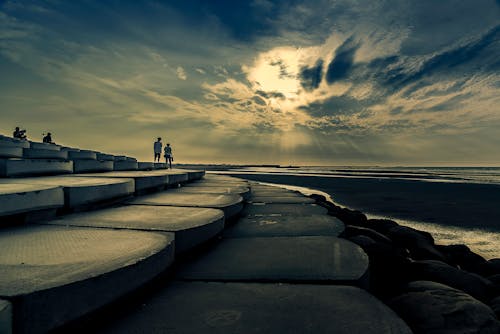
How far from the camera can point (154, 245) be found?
1.55 m

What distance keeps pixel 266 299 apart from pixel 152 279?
578 mm

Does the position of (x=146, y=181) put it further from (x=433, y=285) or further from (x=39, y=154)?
(x=433, y=285)

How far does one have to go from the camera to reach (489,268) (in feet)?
10.1

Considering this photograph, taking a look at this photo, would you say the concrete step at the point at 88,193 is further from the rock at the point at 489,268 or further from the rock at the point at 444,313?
the rock at the point at 489,268

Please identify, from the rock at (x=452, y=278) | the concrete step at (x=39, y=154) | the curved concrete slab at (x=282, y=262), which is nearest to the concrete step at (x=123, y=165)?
the concrete step at (x=39, y=154)

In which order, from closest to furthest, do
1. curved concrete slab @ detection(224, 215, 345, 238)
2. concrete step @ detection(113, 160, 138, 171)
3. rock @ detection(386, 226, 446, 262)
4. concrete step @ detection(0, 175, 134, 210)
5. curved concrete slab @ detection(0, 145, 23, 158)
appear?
concrete step @ detection(0, 175, 134, 210) → curved concrete slab @ detection(224, 215, 345, 238) → rock @ detection(386, 226, 446, 262) → curved concrete slab @ detection(0, 145, 23, 158) → concrete step @ detection(113, 160, 138, 171)

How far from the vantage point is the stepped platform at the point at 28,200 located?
1.81m

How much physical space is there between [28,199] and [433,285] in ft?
9.32

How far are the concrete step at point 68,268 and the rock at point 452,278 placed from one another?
2.03m

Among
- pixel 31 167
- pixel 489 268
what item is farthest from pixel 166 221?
pixel 489 268

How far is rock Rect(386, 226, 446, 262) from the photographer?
3262 mm

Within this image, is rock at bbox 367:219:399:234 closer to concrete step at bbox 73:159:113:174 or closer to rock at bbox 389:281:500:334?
rock at bbox 389:281:500:334

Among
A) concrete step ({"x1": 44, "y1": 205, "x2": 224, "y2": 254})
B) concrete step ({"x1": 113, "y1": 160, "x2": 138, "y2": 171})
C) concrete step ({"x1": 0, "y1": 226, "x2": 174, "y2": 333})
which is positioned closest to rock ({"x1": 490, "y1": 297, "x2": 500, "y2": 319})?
concrete step ({"x1": 44, "y1": 205, "x2": 224, "y2": 254})

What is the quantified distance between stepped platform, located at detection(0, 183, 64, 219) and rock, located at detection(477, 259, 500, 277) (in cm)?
427
